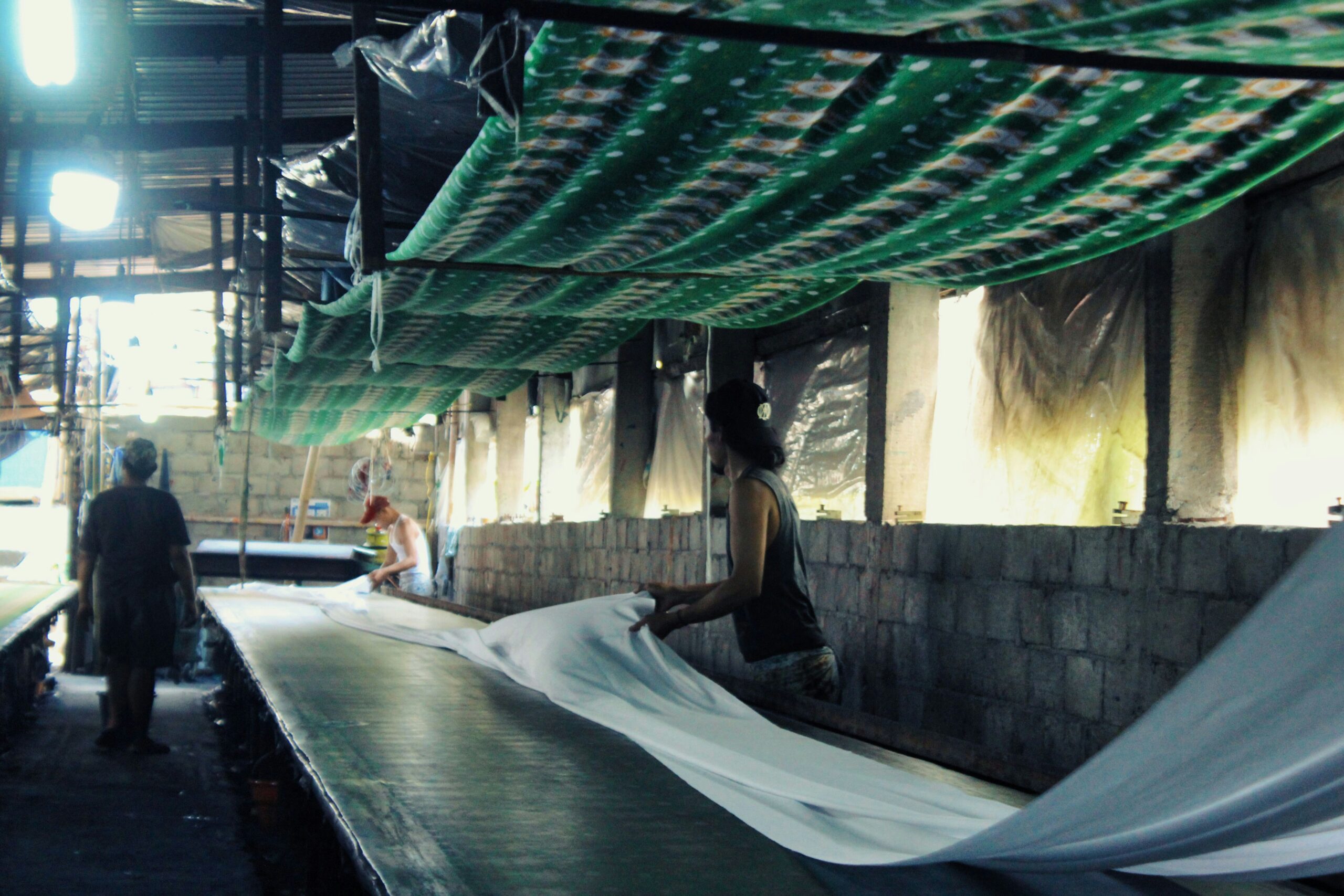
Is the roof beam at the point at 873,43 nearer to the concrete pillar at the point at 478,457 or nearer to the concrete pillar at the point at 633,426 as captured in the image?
the concrete pillar at the point at 633,426

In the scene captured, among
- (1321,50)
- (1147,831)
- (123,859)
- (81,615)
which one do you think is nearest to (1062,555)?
(1321,50)

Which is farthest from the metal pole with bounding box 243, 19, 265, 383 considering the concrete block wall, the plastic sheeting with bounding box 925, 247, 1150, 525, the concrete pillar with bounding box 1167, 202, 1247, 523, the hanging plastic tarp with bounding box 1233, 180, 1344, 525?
the concrete block wall

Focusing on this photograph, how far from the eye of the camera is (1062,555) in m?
4.07

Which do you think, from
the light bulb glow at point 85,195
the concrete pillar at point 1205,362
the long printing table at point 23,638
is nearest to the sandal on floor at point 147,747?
the long printing table at point 23,638

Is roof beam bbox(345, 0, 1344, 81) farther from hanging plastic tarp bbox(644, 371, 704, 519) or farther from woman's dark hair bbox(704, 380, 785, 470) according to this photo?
hanging plastic tarp bbox(644, 371, 704, 519)

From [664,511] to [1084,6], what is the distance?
6.16 metres

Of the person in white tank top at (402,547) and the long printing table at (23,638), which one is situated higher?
the person in white tank top at (402,547)

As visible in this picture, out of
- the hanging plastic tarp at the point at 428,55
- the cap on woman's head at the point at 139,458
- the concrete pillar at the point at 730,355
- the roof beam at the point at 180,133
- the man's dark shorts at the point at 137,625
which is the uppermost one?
the roof beam at the point at 180,133

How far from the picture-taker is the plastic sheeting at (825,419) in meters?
6.30

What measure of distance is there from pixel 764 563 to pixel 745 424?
0.45 m

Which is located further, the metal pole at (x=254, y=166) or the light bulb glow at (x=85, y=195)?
the light bulb glow at (x=85, y=195)

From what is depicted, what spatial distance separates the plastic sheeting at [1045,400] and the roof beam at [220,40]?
11.6 ft

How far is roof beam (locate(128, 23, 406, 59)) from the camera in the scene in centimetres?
648

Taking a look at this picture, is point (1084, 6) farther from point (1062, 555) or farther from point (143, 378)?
point (143, 378)
